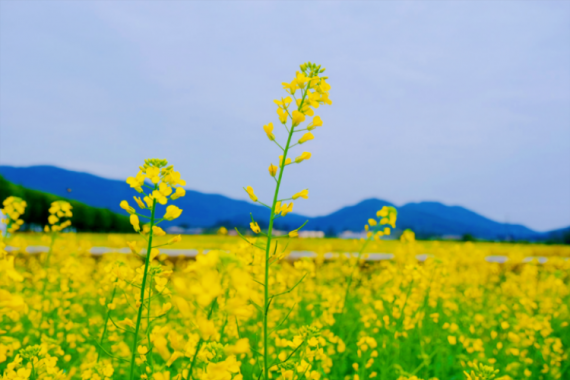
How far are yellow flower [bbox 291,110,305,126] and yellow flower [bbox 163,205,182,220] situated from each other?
27.0 inches

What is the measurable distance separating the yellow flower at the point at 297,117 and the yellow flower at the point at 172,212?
2.25 feet

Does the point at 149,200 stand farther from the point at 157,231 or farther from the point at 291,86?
the point at 291,86

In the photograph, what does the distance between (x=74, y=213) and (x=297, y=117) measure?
23.9 m

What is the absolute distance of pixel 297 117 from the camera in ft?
5.85

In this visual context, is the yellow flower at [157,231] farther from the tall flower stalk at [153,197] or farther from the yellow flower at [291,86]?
the yellow flower at [291,86]

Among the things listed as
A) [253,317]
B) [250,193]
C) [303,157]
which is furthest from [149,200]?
[253,317]

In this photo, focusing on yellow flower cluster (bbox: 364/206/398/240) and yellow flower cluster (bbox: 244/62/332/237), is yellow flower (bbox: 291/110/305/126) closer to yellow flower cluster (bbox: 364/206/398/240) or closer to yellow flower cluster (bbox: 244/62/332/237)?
yellow flower cluster (bbox: 244/62/332/237)

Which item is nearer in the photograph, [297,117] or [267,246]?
[267,246]

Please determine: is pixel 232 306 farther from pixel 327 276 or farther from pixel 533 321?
pixel 327 276

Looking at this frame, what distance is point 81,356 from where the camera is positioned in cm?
385

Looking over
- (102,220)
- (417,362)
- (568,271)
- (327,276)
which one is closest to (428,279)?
(417,362)

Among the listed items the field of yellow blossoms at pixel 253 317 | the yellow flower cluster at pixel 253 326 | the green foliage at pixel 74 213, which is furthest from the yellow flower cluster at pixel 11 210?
the green foliage at pixel 74 213

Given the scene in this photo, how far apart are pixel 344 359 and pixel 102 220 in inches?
936

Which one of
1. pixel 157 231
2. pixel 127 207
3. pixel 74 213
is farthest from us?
pixel 74 213
